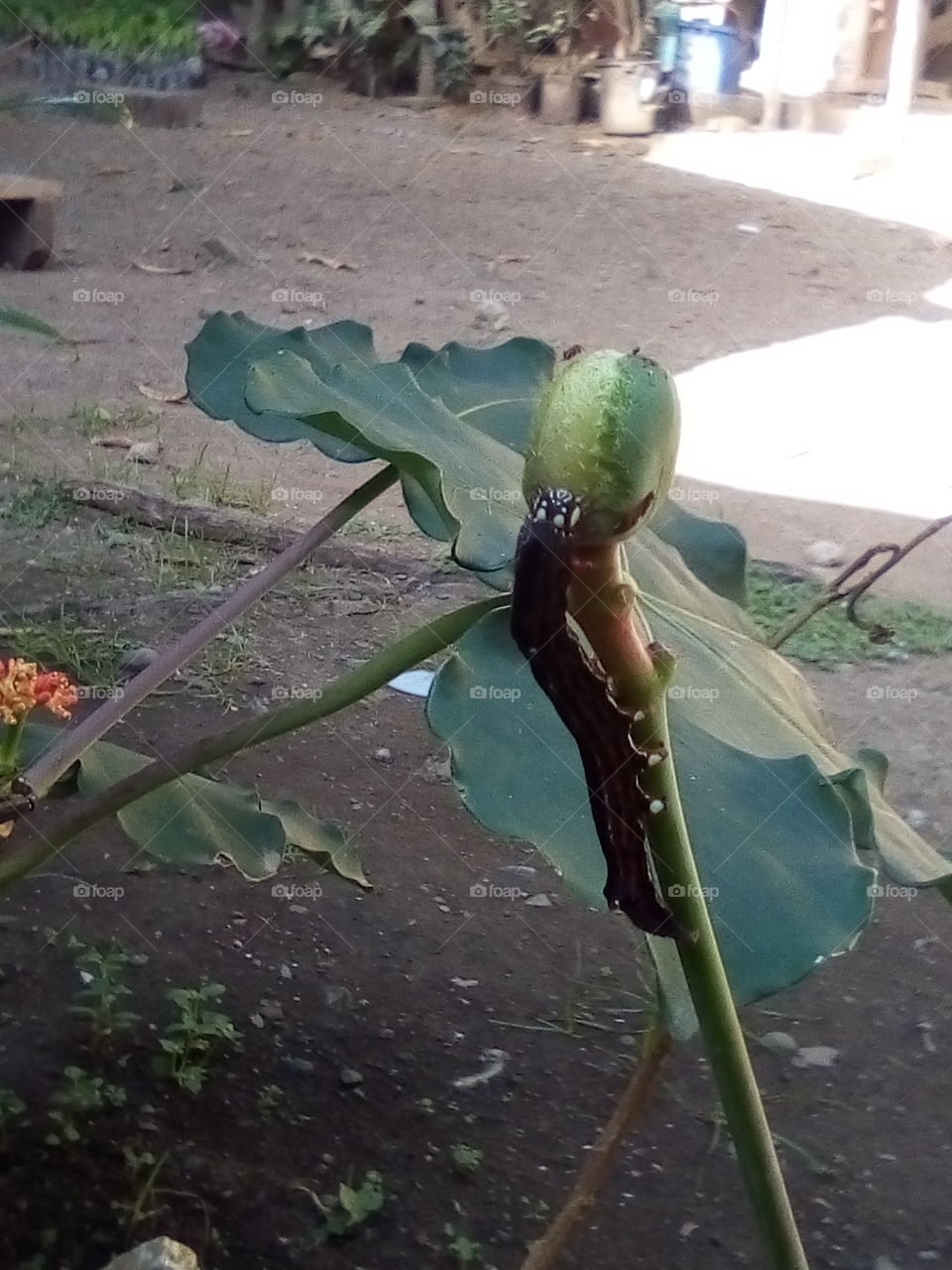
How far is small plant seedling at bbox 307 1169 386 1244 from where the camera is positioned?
1244 millimetres

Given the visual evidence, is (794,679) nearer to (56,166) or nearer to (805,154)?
(56,166)

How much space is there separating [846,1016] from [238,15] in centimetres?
743

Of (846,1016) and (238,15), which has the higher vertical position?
(238,15)

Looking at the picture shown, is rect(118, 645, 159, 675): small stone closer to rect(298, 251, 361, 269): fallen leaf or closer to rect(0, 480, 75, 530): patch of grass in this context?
rect(0, 480, 75, 530): patch of grass

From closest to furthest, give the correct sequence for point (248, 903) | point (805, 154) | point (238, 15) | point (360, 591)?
point (248, 903) < point (360, 591) < point (805, 154) < point (238, 15)

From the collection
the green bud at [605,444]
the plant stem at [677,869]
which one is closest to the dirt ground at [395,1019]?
the plant stem at [677,869]

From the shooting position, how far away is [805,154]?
6922 millimetres

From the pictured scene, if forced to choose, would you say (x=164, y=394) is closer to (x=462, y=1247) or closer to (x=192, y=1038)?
(x=192, y=1038)

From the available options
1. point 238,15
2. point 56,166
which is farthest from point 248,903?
point 238,15

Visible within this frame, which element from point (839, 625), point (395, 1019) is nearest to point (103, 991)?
point (395, 1019)

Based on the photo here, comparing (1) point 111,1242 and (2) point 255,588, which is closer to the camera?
(2) point 255,588

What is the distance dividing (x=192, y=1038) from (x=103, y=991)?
0.33 feet

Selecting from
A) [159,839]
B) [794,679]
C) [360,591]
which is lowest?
[360,591]

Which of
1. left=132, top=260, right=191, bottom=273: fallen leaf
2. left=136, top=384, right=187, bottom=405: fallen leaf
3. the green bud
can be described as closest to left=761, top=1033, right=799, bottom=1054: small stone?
the green bud
